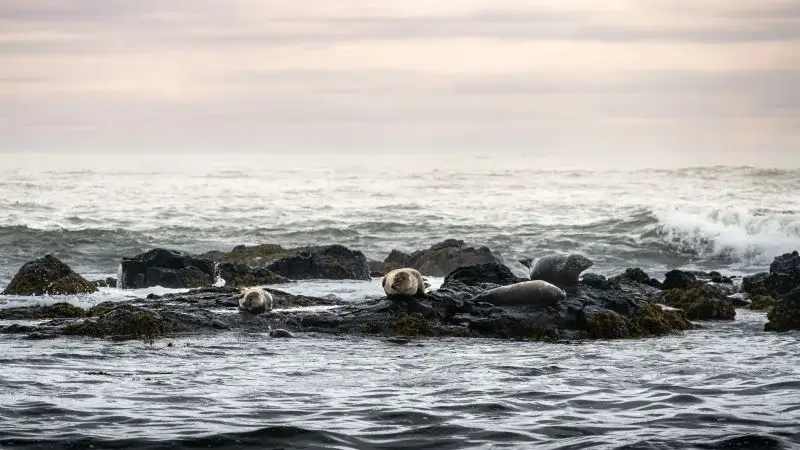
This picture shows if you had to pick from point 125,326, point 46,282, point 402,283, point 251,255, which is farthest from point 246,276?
point 125,326

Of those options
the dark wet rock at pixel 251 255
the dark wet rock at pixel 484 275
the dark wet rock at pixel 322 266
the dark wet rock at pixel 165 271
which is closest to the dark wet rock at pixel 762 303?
the dark wet rock at pixel 484 275

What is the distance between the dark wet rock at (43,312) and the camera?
50.2 feet

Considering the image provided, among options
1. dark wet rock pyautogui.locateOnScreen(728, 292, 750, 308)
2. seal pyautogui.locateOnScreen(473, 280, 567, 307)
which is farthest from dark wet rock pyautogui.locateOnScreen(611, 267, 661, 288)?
seal pyautogui.locateOnScreen(473, 280, 567, 307)

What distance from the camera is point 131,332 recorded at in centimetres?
1359

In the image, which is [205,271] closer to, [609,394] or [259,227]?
[609,394]

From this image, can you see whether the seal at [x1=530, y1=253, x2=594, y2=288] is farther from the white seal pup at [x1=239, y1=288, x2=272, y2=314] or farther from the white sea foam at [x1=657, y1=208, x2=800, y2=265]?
the white sea foam at [x1=657, y1=208, x2=800, y2=265]

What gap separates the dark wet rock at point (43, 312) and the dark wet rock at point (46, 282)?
2.47 meters

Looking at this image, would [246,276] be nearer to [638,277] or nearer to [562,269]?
[638,277]

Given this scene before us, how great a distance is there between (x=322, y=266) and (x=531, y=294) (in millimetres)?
8787

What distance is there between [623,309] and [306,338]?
4.46 metres

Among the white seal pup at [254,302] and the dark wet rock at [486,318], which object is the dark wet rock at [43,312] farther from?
the dark wet rock at [486,318]

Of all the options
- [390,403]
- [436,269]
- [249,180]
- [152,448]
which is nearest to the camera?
[152,448]

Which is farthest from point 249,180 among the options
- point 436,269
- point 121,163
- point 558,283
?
point 558,283

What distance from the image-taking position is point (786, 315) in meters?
14.9
